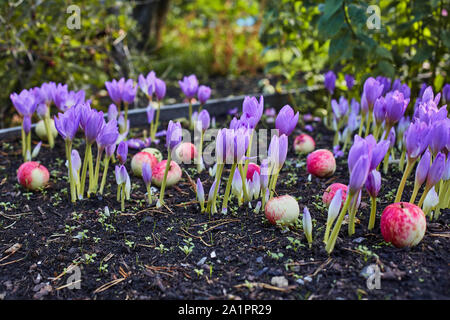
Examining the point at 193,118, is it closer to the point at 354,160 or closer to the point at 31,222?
the point at 31,222

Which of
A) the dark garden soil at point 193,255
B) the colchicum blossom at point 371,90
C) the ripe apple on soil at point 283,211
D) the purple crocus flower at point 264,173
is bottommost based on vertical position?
the dark garden soil at point 193,255

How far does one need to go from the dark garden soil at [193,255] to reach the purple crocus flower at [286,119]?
434mm

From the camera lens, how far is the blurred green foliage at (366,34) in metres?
3.08

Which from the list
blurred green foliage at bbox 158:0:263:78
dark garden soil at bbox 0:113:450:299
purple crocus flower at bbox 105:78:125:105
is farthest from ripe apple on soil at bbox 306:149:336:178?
blurred green foliage at bbox 158:0:263:78

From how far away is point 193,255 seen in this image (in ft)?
6.66

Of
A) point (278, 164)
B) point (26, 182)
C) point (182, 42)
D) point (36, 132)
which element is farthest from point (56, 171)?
point (182, 42)

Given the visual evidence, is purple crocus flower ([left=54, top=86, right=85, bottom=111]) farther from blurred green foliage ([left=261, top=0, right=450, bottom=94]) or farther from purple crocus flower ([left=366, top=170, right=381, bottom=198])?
purple crocus flower ([left=366, top=170, right=381, bottom=198])

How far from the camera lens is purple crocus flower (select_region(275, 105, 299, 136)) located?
219cm

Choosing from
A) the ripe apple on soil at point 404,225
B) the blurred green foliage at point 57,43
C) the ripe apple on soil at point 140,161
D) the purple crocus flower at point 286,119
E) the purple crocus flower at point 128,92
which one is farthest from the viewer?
the blurred green foliage at point 57,43

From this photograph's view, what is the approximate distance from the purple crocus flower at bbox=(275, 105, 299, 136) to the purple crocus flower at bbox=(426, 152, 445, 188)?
2.00 ft

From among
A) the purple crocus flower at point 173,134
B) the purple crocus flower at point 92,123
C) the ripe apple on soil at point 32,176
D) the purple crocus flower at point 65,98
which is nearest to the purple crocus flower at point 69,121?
the purple crocus flower at point 92,123

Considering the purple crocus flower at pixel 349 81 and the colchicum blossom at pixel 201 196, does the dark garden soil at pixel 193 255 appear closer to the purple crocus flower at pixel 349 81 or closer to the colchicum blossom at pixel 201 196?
the colchicum blossom at pixel 201 196

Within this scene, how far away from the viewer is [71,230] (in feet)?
7.39
